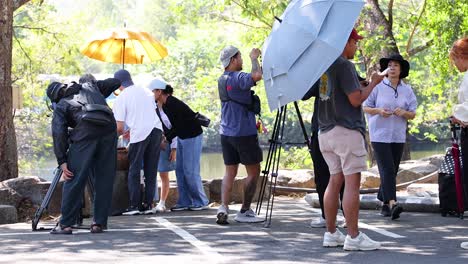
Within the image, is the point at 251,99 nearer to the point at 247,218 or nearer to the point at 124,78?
the point at 247,218

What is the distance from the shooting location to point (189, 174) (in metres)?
14.1

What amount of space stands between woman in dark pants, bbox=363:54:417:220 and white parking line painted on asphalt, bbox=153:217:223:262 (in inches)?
90.7

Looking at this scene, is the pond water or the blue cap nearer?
the blue cap

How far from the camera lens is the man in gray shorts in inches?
355

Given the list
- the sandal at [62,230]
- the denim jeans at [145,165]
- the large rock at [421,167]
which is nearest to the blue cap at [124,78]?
the denim jeans at [145,165]

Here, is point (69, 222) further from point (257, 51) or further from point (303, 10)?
point (303, 10)

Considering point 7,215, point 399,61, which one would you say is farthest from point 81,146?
point 399,61

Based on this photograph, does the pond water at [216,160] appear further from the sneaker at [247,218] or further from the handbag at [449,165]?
the sneaker at [247,218]

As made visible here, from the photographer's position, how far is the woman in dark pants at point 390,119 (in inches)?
473

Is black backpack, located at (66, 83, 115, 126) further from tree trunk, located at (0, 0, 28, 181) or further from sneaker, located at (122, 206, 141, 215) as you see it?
tree trunk, located at (0, 0, 28, 181)

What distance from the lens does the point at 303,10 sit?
9719 mm

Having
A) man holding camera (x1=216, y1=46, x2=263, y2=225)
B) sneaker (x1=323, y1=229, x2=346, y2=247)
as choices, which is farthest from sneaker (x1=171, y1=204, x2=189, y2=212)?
sneaker (x1=323, y1=229, x2=346, y2=247)

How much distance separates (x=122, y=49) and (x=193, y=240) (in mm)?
6632

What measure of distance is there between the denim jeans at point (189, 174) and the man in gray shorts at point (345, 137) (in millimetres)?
4961
